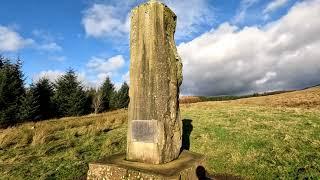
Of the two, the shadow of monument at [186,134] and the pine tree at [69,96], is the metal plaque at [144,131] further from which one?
the pine tree at [69,96]

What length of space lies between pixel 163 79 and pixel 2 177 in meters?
5.50

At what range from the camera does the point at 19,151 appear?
11.5 m

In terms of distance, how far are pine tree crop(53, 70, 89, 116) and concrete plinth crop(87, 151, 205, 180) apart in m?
32.5

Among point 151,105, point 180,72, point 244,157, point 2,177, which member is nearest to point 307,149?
point 244,157

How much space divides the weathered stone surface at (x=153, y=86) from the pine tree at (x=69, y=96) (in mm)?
32524

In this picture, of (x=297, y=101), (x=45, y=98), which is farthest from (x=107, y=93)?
(x=297, y=101)

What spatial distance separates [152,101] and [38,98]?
3120 centimetres

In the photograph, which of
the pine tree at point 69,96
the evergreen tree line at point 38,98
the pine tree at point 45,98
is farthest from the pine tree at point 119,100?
the pine tree at point 45,98

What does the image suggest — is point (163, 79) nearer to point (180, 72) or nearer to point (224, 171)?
point (180, 72)

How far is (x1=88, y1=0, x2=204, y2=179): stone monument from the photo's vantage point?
7059mm

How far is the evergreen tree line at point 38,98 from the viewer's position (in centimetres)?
3034

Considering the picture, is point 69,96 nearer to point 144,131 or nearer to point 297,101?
point 297,101

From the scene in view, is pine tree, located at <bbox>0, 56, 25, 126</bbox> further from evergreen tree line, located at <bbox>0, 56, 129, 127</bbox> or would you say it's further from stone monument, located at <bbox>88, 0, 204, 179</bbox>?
stone monument, located at <bbox>88, 0, 204, 179</bbox>

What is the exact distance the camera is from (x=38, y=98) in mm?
35094
